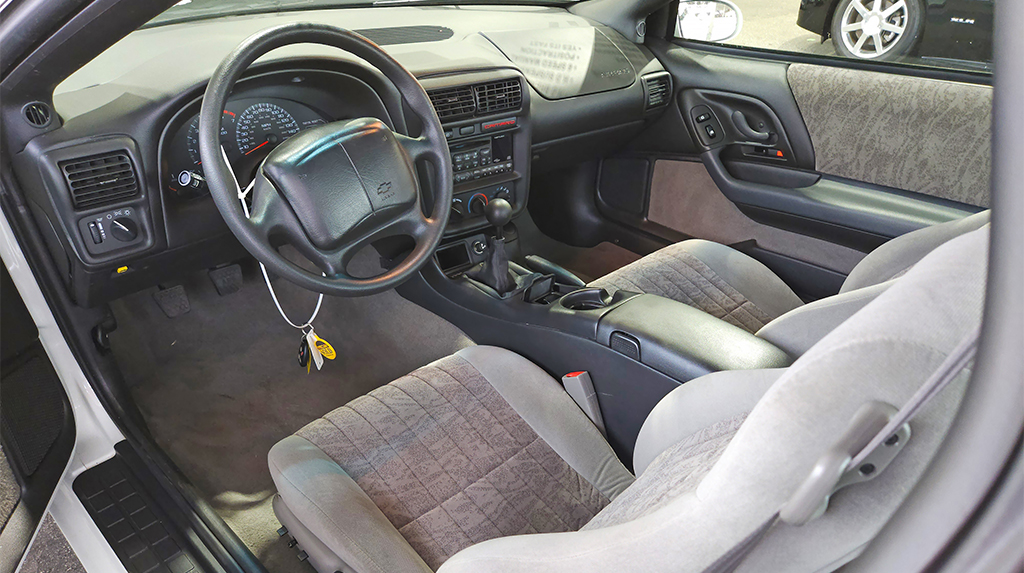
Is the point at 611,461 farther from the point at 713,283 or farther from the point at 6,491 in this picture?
the point at 6,491

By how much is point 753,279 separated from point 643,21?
3.64ft

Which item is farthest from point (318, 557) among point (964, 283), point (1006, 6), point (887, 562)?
point (1006, 6)

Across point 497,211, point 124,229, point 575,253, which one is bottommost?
point 575,253

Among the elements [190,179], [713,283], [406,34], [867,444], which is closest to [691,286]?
[713,283]

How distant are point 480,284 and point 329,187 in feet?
2.06

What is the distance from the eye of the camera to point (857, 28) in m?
2.01

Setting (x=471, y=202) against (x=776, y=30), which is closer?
(x=471, y=202)

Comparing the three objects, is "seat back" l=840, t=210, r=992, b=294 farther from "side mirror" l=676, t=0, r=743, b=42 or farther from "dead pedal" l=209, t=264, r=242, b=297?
"dead pedal" l=209, t=264, r=242, b=297

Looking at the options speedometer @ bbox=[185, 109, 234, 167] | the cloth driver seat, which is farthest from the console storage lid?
speedometer @ bbox=[185, 109, 234, 167]

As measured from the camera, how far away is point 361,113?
5.11 ft

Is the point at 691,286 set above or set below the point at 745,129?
below

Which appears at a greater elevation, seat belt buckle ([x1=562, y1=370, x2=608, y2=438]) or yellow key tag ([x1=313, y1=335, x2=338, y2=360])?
yellow key tag ([x1=313, y1=335, x2=338, y2=360])

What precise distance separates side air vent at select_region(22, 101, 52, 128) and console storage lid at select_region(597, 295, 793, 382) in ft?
3.66

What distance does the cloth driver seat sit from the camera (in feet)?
1.53
